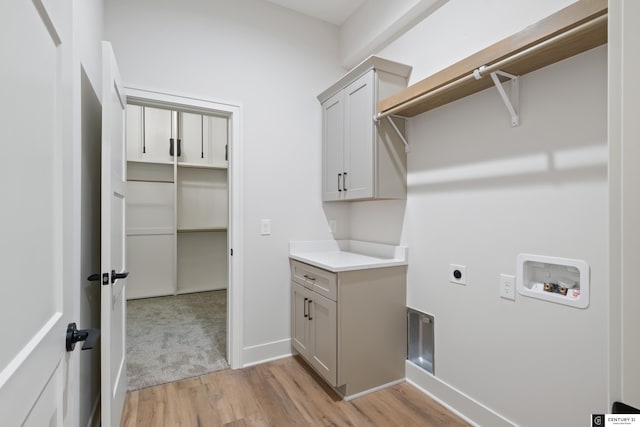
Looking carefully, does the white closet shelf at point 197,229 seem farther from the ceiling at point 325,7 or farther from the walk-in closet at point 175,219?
the ceiling at point 325,7

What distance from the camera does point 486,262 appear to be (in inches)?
68.7

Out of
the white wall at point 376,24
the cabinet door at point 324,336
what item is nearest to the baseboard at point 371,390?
the cabinet door at point 324,336

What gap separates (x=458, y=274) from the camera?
6.24 ft

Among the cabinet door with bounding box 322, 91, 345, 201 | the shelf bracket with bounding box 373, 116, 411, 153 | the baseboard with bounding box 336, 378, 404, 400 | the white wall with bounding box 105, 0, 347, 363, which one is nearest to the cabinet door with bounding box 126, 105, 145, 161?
the white wall with bounding box 105, 0, 347, 363

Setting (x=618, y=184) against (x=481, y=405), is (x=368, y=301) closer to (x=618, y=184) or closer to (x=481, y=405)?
(x=481, y=405)

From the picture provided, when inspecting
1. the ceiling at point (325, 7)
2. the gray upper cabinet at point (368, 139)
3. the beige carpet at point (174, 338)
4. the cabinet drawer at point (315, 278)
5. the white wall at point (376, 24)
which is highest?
the ceiling at point (325, 7)

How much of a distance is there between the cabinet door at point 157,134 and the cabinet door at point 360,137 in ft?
9.77

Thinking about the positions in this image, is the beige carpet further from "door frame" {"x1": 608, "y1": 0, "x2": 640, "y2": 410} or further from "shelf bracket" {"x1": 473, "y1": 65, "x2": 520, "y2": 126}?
"shelf bracket" {"x1": 473, "y1": 65, "x2": 520, "y2": 126}

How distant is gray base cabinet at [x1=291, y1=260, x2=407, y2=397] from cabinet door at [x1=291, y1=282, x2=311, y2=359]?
2cm

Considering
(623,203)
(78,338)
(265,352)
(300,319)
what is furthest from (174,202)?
(623,203)

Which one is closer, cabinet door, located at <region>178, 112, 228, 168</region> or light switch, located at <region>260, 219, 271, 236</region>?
light switch, located at <region>260, 219, 271, 236</region>

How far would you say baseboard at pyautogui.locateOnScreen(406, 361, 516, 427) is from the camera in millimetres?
1702

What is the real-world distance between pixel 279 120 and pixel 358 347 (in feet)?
6.23

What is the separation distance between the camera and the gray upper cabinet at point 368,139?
7.08 ft
